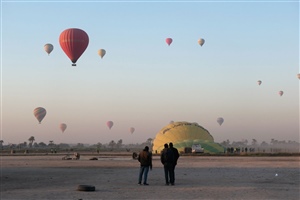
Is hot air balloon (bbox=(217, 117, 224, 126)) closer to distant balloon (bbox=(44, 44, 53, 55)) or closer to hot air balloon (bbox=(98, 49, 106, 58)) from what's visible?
hot air balloon (bbox=(98, 49, 106, 58))

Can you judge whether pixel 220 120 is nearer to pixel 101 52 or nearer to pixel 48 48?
pixel 101 52

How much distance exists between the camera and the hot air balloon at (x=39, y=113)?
95188 millimetres

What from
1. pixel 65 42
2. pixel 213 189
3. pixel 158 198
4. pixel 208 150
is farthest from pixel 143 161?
pixel 208 150

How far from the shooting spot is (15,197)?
17359 mm

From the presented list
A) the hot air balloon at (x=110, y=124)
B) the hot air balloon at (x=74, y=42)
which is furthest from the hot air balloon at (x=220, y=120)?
the hot air balloon at (x=74, y=42)

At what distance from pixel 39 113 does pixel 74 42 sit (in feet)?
135

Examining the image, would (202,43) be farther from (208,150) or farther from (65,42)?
(65,42)

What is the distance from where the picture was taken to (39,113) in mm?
96188

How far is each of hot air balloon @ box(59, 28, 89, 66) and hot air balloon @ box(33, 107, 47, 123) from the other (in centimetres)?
3849

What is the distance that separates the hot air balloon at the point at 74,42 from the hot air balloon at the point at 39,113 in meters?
38.5

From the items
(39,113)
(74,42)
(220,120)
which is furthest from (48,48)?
(220,120)

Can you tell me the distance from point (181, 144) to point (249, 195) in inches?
2968

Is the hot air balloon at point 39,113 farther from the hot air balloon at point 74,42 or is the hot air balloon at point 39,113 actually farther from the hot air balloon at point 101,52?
the hot air balloon at point 74,42

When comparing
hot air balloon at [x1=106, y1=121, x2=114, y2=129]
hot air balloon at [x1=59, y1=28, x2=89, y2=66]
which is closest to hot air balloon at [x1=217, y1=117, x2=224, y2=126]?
hot air balloon at [x1=106, y1=121, x2=114, y2=129]
